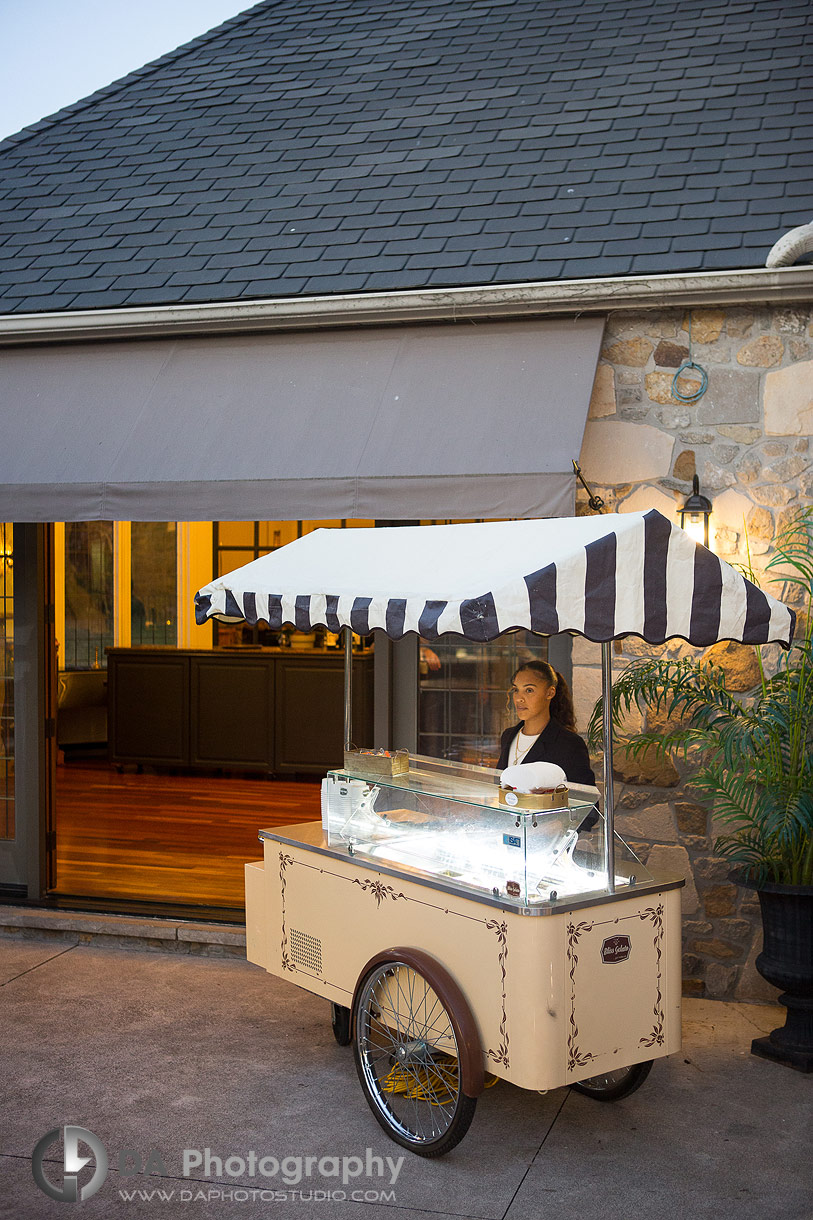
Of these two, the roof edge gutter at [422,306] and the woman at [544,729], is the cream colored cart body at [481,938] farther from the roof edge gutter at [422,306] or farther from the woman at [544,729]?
the roof edge gutter at [422,306]

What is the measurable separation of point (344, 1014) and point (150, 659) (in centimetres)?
688

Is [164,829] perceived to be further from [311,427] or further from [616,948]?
[616,948]

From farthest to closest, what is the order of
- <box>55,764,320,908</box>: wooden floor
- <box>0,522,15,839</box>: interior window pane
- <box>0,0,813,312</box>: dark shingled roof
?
<box>55,764,320,908</box>: wooden floor, <box>0,522,15,839</box>: interior window pane, <box>0,0,813,312</box>: dark shingled roof

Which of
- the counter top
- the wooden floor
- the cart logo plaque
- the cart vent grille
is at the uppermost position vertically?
the counter top

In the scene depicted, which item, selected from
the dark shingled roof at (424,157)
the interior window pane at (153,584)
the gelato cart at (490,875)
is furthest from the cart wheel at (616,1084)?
the interior window pane at (153,584)

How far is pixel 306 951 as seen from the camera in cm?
457

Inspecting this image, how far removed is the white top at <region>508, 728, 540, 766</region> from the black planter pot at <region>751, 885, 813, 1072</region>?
1.11 m

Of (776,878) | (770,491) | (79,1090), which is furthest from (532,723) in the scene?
(79,1090)

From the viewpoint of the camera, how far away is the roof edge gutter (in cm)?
542

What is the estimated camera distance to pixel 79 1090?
14.5 ft

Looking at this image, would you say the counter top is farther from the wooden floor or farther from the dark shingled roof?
the dark shingled roof

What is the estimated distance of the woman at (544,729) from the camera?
4.70 m

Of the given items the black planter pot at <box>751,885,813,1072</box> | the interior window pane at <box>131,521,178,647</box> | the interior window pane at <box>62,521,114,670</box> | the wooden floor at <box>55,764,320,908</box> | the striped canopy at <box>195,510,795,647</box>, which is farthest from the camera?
the interior window pane at <box>131,521,178,647</box>

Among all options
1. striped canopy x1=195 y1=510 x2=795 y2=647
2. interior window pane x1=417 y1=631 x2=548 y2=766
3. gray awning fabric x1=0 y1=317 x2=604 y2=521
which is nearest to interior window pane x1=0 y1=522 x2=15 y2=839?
gray awning fabric x1=0 y1=317 x2=604 y2=521
